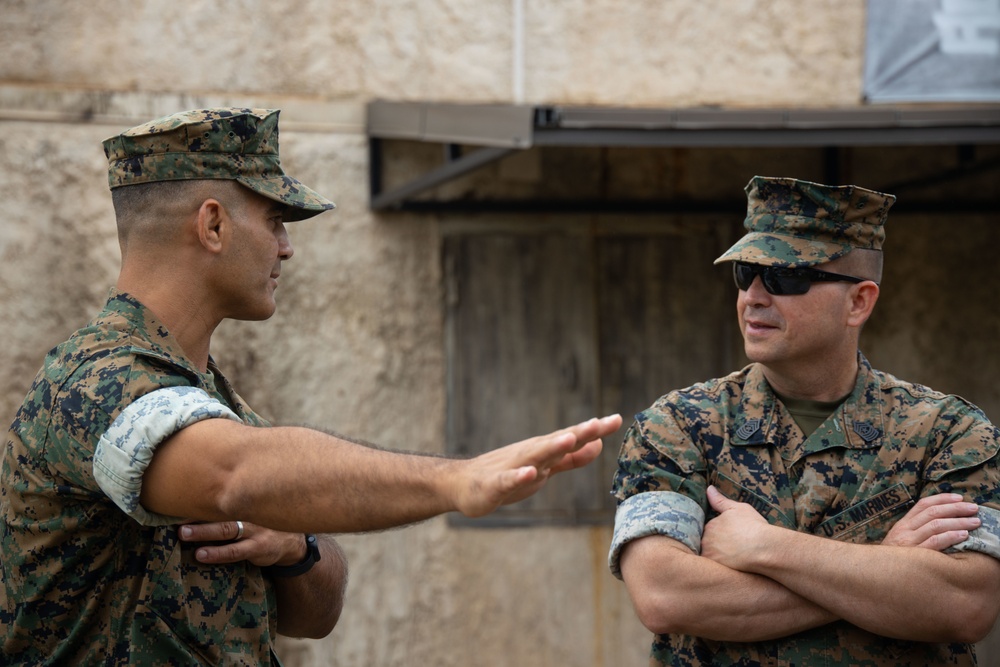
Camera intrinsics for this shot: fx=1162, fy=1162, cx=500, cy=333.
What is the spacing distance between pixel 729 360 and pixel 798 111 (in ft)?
4.94

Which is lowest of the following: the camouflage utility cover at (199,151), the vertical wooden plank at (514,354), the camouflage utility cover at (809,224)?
the vertical wooden plank at (514,354)

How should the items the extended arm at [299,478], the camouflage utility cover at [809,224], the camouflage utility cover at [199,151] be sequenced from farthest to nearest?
the camouflage utility cover at [809,224]
the camouflage utility cover at [199,151]
the extended arm at [299,478]

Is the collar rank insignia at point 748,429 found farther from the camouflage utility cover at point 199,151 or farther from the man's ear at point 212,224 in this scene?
the man's ear at point 212,224

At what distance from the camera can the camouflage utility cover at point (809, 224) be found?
2.99 m

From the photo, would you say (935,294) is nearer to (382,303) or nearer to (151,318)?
(382,303)

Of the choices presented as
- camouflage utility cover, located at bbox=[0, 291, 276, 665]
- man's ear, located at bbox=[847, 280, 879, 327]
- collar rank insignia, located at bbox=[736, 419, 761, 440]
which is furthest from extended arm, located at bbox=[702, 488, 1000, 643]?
camouflage utility cover, located at bbox=[0, 291, 276, 665]

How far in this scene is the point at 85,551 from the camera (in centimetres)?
221

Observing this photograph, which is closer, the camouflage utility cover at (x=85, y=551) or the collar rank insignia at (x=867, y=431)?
the camouflage utility cover at (x=85, y=551)

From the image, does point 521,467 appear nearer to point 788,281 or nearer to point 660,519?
point 660,519

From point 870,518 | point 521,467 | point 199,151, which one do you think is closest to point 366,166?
point 199,151

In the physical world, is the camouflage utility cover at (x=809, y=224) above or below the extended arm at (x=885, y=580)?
above

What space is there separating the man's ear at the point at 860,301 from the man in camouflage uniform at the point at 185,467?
1.35 m

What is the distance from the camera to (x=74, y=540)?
2213mm

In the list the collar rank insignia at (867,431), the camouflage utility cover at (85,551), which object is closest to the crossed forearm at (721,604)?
the collar rank insignia at (867,431)
